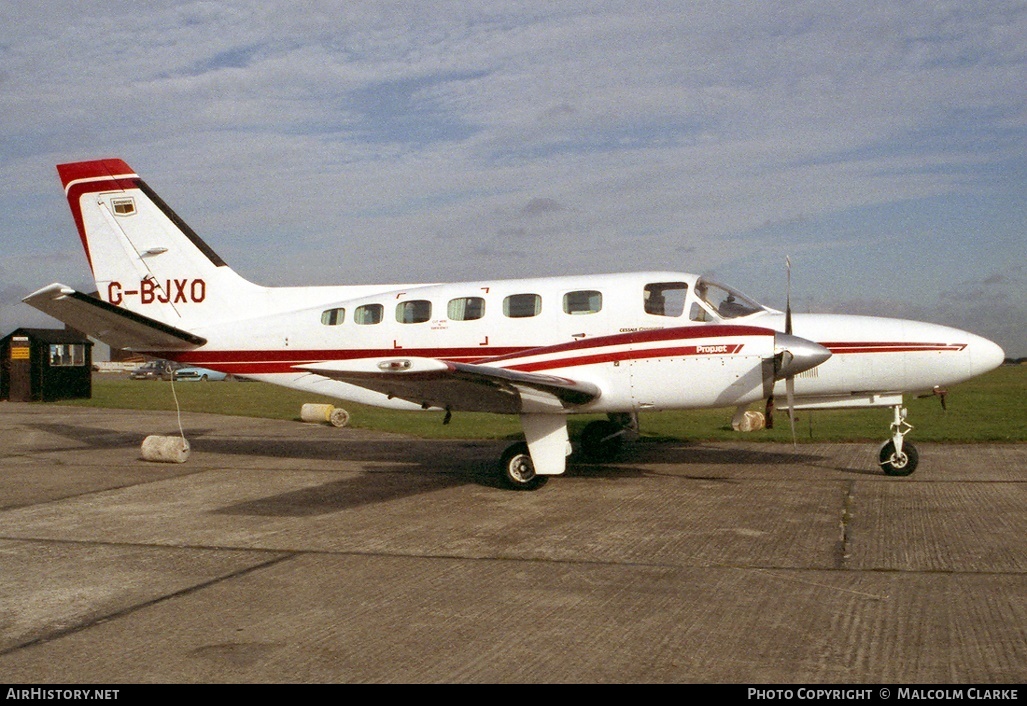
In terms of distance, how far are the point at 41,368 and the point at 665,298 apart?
98.4ft

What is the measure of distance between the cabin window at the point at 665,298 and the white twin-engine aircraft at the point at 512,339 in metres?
0.02

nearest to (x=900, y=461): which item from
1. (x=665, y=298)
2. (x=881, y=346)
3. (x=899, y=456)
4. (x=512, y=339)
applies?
(x=899, y=456)

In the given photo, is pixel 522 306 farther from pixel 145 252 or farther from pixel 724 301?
pixel 145 252

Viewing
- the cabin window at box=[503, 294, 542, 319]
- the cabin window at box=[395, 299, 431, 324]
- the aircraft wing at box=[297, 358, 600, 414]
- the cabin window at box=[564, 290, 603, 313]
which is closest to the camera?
the aircraft wing at box=[297, 358, 600, 414]

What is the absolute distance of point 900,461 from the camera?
12133 millimetres

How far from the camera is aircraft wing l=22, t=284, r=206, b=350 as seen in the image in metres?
11.9

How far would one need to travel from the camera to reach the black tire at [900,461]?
12.1 metres

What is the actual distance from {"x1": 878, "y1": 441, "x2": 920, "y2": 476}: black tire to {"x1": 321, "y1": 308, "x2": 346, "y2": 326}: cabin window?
341 inches

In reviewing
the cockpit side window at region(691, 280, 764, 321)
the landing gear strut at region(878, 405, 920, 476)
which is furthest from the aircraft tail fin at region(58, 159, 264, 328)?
the landing gear strut at region(878, 405, 920, 476)

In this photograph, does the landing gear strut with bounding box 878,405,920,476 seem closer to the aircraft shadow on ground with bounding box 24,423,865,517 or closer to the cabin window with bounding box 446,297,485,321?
the aircraft shadow on ground with bounding box 24,423,865,517

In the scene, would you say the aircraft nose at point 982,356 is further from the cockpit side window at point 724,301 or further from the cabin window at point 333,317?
the cabin window at point 333,317

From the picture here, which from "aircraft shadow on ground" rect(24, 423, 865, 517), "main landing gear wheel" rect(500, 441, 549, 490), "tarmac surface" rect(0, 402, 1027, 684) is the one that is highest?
"main landing gear wheel" rect(500, 441, 549, 490)

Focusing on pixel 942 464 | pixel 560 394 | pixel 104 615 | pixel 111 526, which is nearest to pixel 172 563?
pixel 104 615
